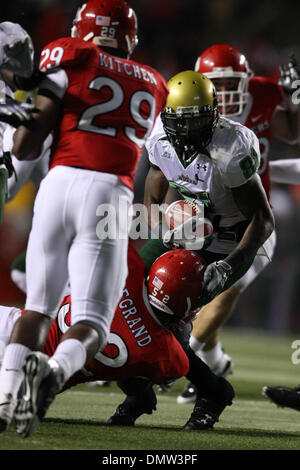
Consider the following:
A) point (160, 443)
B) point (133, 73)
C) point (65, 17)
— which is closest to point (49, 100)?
point (133, 73)

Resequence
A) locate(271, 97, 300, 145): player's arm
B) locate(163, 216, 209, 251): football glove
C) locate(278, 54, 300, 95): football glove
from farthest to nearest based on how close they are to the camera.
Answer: locate(271, 97, 300, 145): player's arm, locate(278, 54, 300, 95): football glove, locate(163, 216, 209, 251): football glove

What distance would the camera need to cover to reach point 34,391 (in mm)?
2832

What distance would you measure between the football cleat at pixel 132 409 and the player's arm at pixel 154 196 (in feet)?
3.35

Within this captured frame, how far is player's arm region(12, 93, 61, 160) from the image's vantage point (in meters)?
3.14

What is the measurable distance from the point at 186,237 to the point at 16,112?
1352 mm

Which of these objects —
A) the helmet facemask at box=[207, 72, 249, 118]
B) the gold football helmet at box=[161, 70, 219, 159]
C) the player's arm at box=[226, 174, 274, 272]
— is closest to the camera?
the gold football helmet at box=[161, 70, 219, 159]

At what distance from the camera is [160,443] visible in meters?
3.20

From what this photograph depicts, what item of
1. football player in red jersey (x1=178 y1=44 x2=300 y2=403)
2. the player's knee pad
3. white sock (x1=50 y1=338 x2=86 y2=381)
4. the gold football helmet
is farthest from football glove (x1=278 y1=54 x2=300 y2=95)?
white sock (x1=50 y1=338 x2=86 y2=381)

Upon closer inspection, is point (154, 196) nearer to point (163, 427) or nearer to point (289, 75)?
point (163, 427)

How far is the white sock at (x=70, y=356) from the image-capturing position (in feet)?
9.68

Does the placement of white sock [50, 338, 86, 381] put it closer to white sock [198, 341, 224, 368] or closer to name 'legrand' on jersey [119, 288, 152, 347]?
name 'legrand' on jersey [119, 288, 152, 347]

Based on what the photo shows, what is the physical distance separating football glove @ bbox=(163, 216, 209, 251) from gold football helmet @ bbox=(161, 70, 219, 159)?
43 cm

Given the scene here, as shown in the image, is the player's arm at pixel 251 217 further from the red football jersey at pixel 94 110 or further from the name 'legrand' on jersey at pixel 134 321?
the red football jersey at pixel 94 110

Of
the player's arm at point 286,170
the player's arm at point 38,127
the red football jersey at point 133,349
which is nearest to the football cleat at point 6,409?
the red football jersey at point 133,349
